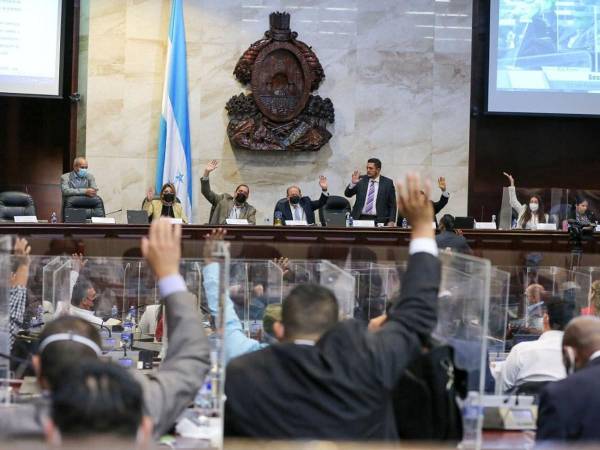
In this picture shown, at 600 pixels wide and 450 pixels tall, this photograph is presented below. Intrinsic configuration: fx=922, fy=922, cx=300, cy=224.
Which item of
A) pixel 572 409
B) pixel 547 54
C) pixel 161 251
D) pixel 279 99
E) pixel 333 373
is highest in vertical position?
pixel 547 54

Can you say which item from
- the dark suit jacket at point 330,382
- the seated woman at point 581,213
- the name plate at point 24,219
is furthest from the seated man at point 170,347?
the seated woman at point 581,213

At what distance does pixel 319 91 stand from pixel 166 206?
2.88 m

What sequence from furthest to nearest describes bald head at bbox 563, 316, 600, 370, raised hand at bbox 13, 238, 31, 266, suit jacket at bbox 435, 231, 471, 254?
suit jacket at bbox 435, 231, 471, 254 → raised hand at bbox 13, 238, 31, 266 → bald head at bbox 563, 316, 600, 370

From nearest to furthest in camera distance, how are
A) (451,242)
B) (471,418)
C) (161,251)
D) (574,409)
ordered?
(161,251), (574,409), (471,418), (451,242)

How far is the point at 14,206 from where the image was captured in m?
9.37

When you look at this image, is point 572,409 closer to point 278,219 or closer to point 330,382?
point 330,382

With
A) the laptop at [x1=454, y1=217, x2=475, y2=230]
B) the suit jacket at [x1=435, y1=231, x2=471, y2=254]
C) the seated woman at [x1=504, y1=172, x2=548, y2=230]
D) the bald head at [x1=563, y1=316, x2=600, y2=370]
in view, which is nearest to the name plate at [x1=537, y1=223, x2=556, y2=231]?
the seated woman at [x1=504, y1=172, x2=548, y2=230]

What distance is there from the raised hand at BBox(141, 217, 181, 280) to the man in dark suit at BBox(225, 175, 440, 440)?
29cm

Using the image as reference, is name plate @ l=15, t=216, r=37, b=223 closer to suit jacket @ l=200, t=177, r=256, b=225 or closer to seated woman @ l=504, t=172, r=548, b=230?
suit jacket @ l=200, t=177, r=256, b=225

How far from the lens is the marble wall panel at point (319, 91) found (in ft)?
37.7

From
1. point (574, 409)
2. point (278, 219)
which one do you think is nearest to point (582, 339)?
point (574, 409)

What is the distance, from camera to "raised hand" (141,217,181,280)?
2203 millimetres

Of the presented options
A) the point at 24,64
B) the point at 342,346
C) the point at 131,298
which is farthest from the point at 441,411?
the point at 24,64

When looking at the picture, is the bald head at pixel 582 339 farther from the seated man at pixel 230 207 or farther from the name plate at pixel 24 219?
the seated man at pixel 230 207
